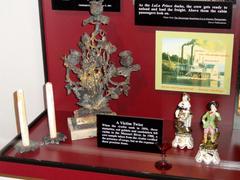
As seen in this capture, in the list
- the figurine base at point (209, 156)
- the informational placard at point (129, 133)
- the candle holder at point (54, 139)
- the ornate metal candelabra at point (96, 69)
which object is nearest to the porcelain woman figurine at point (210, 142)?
the figurine base at point (209, 156)

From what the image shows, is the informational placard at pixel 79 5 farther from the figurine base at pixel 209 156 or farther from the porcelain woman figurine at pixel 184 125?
the figurine base at pixel 209 156

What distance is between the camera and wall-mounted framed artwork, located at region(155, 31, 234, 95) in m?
1.18

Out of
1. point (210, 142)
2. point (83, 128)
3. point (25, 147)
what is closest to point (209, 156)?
point (210, 142)

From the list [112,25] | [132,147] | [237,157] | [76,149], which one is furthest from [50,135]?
[237,157]

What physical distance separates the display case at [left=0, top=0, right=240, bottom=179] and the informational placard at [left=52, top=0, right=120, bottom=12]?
0.05 feet

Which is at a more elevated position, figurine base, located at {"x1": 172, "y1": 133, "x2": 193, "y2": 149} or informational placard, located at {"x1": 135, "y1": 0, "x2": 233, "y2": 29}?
informational placard, located at {"x1": 135, "y1": 0, "x2": 233, "y2": 29}

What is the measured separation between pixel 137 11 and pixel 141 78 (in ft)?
0.65

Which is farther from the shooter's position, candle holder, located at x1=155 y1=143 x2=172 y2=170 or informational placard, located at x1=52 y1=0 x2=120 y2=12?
informational placard, located at x1=52 y1=0 x2=120 y2=12

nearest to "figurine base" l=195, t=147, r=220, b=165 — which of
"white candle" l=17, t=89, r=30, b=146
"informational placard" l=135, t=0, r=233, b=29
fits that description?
"informational placard" l=135, t=0, r=233, b=29

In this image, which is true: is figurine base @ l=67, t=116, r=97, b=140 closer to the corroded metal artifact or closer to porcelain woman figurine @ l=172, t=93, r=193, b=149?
the corroded metal artifact

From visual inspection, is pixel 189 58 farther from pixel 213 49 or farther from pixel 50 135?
pixel 50 135

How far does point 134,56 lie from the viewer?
1255 millimetres

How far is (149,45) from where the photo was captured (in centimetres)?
123

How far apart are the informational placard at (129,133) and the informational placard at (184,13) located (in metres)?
0.30
